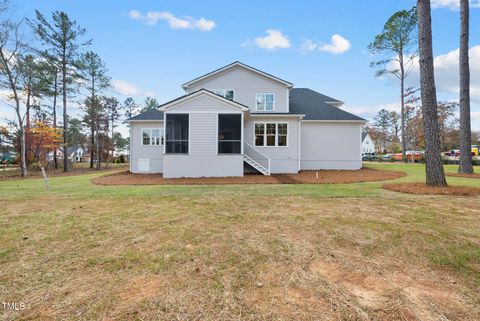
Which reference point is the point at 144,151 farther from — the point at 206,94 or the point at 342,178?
the point at 342,178

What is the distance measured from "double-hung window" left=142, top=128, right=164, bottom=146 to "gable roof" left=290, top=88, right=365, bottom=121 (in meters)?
9.76

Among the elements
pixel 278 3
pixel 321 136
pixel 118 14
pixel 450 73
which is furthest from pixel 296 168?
pixel 450 73

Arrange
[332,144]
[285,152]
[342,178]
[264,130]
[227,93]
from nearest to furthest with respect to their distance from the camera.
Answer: [342,178] → [285,152] → [264,130] → [227,93] → [332,144]

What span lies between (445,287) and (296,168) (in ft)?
41.4

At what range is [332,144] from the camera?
52.8 feet

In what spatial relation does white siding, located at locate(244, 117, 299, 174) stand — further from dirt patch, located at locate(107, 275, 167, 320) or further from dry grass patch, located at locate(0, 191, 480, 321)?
dirt patch, located at locate(107, 275, 167, 320)

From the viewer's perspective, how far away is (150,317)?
1.87 meters

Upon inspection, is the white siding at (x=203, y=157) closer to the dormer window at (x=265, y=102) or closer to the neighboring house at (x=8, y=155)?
the dormer window at (x=265, y=102)

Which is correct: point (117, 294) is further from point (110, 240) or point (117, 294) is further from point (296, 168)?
point (296, 168)

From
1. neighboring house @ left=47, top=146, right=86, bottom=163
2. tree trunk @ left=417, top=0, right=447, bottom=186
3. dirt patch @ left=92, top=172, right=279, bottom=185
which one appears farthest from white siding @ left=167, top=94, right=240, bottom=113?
neighboring house @ left=47, top=146, right=86, bottom=163

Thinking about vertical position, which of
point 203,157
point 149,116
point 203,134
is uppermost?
point 149,116

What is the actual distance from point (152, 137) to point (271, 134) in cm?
862

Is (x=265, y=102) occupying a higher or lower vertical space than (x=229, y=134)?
higher

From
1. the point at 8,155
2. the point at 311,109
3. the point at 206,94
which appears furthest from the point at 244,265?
the point at 8,155
